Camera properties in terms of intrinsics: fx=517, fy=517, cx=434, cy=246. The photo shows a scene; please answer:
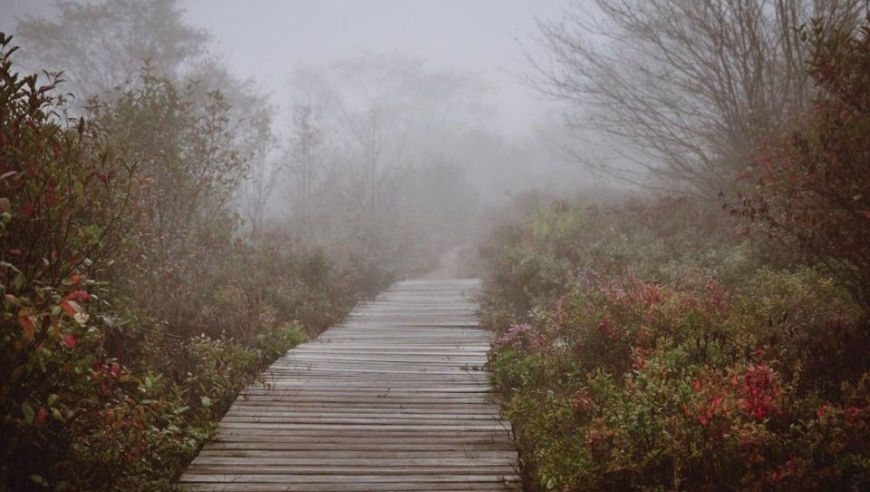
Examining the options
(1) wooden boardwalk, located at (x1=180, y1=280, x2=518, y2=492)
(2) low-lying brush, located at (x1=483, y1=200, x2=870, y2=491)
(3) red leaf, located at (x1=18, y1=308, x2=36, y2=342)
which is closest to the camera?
(3) red leaf, located at (x1=18, y1=308, x2=36, y2=342)

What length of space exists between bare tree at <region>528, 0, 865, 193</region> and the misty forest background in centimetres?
6

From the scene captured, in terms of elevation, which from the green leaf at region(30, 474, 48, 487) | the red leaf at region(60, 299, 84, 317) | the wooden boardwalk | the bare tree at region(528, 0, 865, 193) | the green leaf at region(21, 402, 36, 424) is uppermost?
the bare tree at region(528, 0, 865, 193)

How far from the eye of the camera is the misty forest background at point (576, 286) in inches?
118

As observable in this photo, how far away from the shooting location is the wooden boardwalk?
3523mm

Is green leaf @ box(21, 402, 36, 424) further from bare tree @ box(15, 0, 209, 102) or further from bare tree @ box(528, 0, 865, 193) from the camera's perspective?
bare tree @ box(15, 0, 209, 102)

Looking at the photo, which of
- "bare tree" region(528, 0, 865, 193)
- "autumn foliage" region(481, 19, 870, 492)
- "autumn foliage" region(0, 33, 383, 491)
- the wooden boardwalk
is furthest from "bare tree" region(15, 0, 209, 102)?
"autumn foliage" region(481, 19, 870, 492)

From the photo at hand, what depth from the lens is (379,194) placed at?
21.0 meters

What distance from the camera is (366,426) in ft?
14.2

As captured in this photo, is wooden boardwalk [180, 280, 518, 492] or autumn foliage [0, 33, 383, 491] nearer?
autumn foliage [0, 33, 383, 491]

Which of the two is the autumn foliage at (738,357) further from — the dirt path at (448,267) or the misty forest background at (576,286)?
the dirt path at (448,267)

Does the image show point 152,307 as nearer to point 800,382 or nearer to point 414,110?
point 800,382

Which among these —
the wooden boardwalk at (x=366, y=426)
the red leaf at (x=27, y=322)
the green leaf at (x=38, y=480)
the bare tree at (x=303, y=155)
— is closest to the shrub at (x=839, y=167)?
the wooden boardwalk at (x=366, y=426)

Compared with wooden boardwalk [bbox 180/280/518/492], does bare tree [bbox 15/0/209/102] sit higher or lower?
higher

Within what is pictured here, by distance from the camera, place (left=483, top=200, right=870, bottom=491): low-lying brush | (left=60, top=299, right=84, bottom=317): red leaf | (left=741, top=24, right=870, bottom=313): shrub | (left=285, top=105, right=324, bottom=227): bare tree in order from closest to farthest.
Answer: (left=60, top=299, right=84, bottom=317): red leaf → (left=483, top=200, right=870, bottom=491): low-lying brush → (left=741, top=24, right=870, bottom=313): shrub → (left=285, top=105, right=324, bottom=227): bare tree
